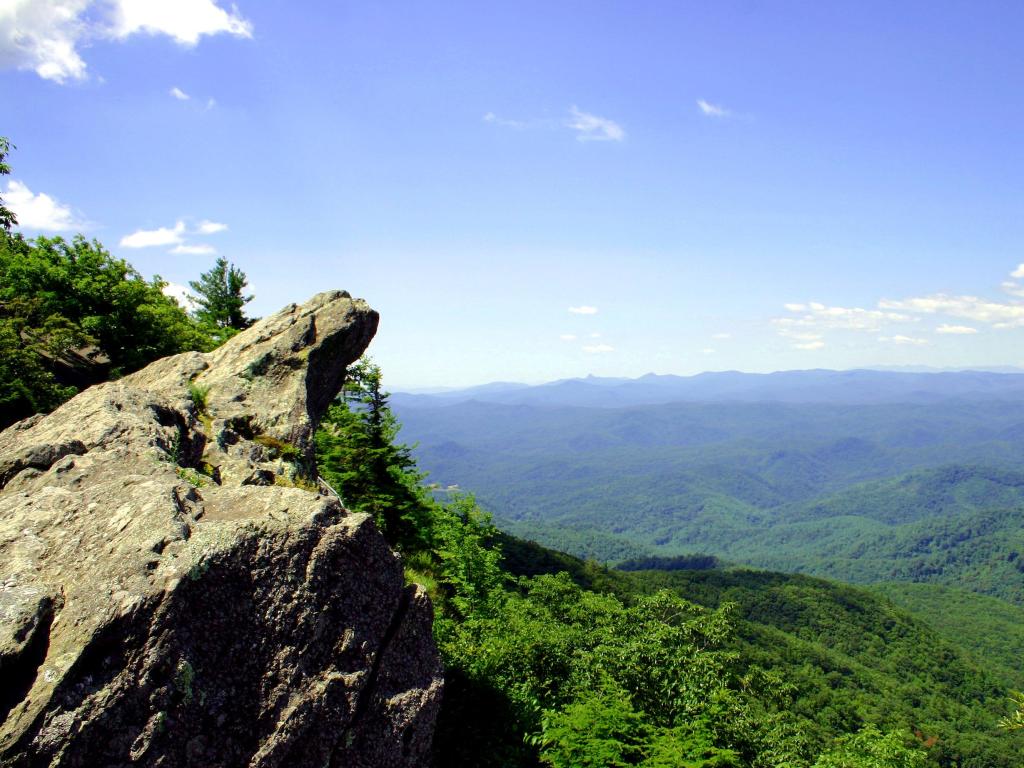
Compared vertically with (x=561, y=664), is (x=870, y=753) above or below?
below

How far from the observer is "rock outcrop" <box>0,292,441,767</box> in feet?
19.2

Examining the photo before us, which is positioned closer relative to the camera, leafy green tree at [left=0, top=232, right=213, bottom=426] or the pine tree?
leafy green tree at [left=0, top=232, right=213, bottom=426]

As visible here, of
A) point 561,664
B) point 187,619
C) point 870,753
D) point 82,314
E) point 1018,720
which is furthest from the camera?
point 82,314

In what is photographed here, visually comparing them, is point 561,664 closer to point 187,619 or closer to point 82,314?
point 187,619

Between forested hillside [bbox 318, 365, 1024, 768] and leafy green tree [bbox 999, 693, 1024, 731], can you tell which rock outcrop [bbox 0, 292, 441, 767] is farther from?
leafy green tree [bbox 999, 693, 1024, 731]

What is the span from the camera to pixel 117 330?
22.6 metres

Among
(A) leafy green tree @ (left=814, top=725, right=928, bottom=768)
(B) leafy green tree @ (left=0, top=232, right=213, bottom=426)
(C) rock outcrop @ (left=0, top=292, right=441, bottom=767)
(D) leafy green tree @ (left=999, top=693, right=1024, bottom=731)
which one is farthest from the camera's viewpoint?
(B) leafy green tree @ (left=0, top=232, right=213, bottom=426)

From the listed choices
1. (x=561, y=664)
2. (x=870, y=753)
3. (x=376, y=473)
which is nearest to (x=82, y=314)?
(x=376, y=473)

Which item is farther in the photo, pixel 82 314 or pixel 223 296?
pixel 223 296

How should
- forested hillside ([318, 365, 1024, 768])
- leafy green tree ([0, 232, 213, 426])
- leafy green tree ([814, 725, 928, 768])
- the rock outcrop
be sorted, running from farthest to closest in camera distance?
leafy green tree ([0, 232, 213, 426])
leafy green tree ([814, 725, 928, 768])
forested hillside ([318, 365, 1024, 768])
the rock outcrop

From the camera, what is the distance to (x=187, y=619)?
651cm

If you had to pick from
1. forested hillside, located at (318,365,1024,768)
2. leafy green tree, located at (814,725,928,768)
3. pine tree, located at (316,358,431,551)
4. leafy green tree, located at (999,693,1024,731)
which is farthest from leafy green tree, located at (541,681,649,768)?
pine tree, located at (316,358,431,551)

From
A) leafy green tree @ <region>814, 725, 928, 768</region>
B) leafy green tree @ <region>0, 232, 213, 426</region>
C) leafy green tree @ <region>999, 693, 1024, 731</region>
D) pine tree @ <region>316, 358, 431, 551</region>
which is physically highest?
leafy green tree @ <region>0, 232, 213, 426</region>

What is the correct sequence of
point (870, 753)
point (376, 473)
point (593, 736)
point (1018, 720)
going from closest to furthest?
1. point (593, 736)
2. point (1018, 720)
3. point (870, 753)
4. point (376, 473)
